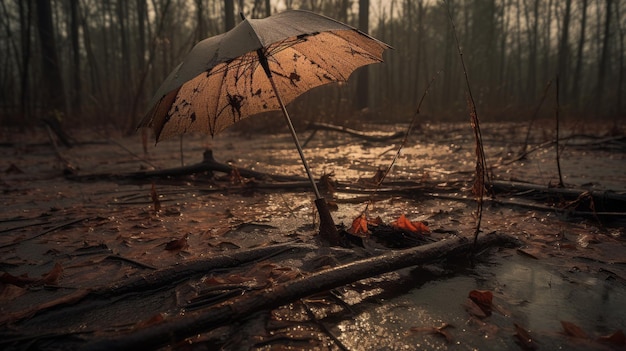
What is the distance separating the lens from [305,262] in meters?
1.88

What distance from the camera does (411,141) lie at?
8375mm

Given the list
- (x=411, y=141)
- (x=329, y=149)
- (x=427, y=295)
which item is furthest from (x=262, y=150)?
(x=427, y=295)

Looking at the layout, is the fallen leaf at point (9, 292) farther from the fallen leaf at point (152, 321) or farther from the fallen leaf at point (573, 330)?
the fallen leaf at point (573, 330)

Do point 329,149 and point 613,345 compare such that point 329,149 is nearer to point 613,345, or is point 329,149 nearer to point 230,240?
point 230,240

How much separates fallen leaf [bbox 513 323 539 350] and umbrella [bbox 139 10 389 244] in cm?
99

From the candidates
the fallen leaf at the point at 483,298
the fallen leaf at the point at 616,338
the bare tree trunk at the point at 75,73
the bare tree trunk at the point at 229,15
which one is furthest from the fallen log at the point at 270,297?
the bare tree trunk at the point at 75,73

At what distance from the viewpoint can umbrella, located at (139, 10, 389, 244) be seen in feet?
6.73

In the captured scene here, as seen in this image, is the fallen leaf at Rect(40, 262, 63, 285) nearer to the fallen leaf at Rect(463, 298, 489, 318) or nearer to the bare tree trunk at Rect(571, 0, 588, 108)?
the fallen leaf at Rect(463, 298, 489, 318)

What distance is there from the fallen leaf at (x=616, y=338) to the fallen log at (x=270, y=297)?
0.70 metres

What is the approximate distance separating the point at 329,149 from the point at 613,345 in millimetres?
6111

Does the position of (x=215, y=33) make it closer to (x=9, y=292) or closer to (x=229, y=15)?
(x=229, y=15)

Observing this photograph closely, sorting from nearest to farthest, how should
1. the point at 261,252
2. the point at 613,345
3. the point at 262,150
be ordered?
the point at 613,345, the point at 261,252, the point at 262,150

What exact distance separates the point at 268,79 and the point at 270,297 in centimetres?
147

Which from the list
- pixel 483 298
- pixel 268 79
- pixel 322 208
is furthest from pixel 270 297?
pixel 268 79
